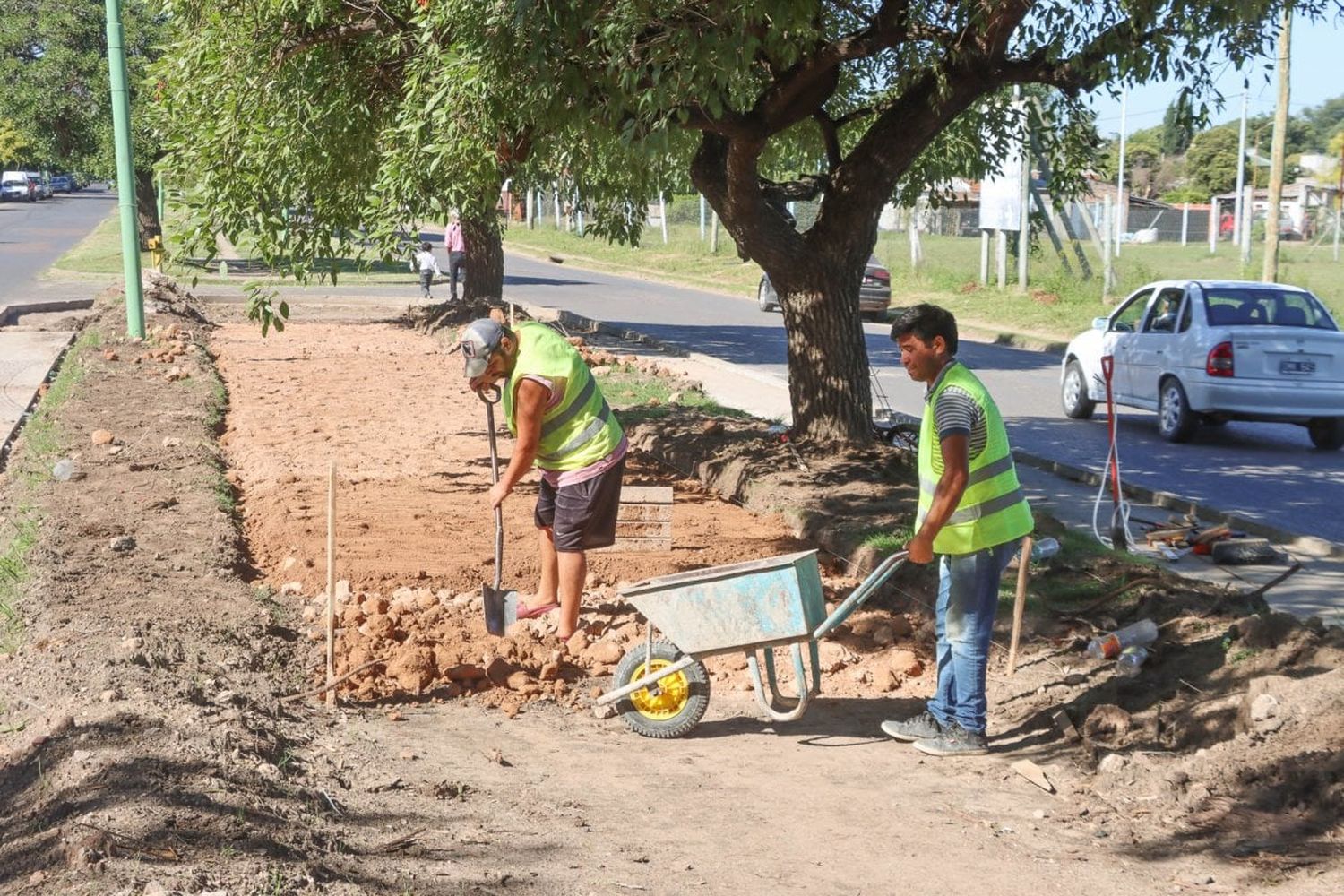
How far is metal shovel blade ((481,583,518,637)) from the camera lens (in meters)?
6.75

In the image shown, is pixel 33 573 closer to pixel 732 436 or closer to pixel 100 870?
pixel 100 870

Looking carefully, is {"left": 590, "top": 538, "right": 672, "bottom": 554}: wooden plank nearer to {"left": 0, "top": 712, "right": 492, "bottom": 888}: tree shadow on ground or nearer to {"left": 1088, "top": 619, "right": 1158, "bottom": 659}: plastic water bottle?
{"left": 1088, "top": 619, "right": 1158, "bottom": 659}: plastic water bottle

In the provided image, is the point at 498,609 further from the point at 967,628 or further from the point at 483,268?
the point at 483,268

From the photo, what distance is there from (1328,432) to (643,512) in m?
8.95

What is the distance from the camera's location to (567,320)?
26.0 m

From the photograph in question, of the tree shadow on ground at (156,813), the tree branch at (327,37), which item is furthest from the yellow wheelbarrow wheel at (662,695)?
the tree branch at (327,37)

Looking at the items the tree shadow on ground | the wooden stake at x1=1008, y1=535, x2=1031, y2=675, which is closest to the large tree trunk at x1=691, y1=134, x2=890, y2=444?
the wooden stake at x1=1008, y1=535, x2=1031, y2=675

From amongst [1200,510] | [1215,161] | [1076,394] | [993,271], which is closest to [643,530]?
[1200,510]

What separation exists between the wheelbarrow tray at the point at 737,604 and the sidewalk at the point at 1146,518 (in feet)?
11.5

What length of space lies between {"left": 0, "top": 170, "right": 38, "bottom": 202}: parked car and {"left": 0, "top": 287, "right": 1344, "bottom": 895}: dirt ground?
83.3 metres

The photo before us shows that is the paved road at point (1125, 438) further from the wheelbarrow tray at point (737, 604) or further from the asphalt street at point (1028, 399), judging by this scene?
the wheelbarrow tray at point (737, 604)

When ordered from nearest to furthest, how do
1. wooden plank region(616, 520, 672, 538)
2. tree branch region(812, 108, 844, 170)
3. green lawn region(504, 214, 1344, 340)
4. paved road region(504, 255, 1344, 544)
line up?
1. wooden plank region(616, 520, 672, 538)
2. tree branch region(812, 108, 844, 170)
3. paved road region(504, 255, 1344, 544)
4. green lawn region(504, 214, 1344, 340)

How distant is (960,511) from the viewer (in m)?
5.94

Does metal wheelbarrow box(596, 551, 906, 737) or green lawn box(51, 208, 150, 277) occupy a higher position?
green lawn box(51, 208, 150, 277)
